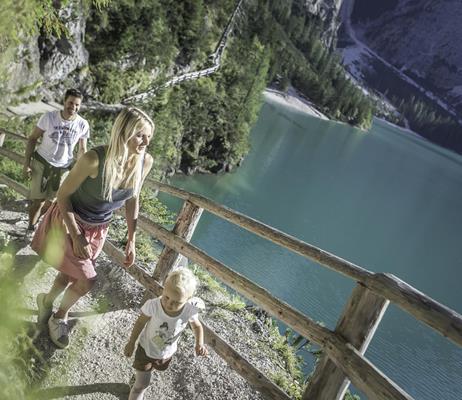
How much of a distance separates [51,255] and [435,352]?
77.0 ft

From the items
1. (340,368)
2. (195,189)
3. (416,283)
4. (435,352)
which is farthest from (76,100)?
→ (416,283)

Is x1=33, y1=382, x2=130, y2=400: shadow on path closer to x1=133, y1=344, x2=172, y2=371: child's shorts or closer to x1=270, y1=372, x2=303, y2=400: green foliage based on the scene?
x1=133, y1=344, x2=172, y2=371: child's shorts

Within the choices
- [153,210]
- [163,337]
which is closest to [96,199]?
[163,337]

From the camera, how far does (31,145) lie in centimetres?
582

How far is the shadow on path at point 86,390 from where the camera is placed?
3711mm

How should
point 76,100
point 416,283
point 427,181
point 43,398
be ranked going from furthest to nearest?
point 427,181 < point 416,283 < point 76,100 < point 43,398

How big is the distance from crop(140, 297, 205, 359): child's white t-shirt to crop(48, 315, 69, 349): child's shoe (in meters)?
1.06

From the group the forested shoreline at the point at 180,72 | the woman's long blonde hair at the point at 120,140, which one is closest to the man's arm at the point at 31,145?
the woman's long blonde hair at the point at 120,140

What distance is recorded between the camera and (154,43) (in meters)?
33.2

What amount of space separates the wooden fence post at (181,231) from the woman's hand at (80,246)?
171 cm

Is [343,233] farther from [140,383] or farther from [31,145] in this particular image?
[140,383]

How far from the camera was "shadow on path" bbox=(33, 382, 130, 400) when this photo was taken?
3711 millimetres

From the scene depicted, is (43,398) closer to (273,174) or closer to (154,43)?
(154,43)

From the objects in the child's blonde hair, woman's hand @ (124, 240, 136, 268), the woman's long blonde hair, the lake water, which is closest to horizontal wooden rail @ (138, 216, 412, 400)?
woman's hand @ (124, 240, 136, 268)
